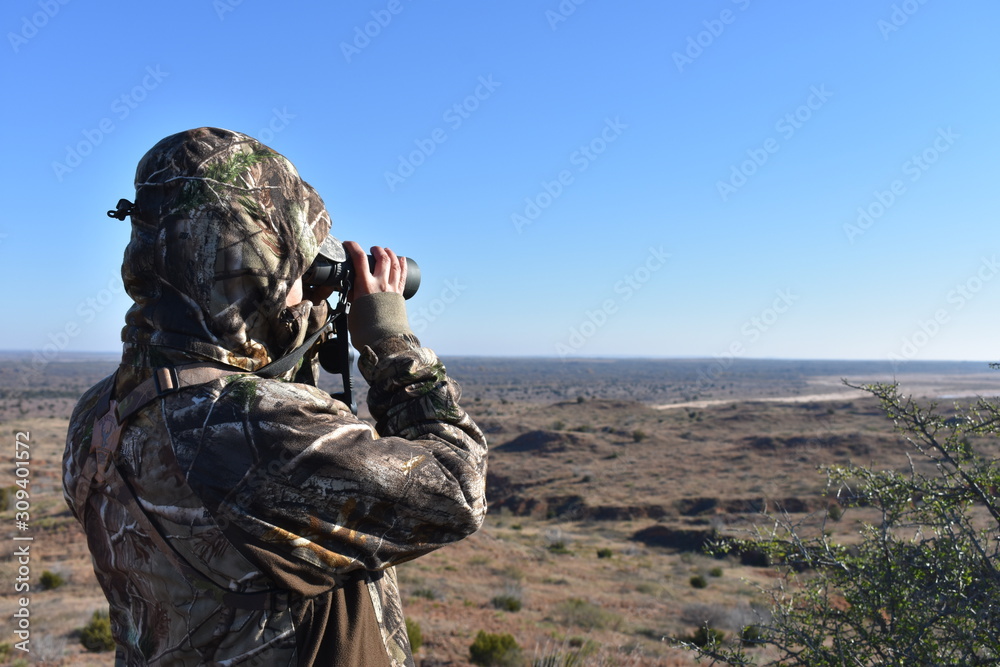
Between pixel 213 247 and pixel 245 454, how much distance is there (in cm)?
47

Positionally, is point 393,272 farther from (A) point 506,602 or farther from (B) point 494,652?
(A) point 506,602

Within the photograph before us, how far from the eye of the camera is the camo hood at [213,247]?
149 cm

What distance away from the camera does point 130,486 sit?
1451mm

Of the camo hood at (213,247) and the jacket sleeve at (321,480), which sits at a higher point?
the camo hood at (213,247)

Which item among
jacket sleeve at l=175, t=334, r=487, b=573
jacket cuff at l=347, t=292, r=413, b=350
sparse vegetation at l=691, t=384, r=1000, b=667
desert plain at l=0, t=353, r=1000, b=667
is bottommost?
desert plain at l=0, t=353, r=1000, b=667

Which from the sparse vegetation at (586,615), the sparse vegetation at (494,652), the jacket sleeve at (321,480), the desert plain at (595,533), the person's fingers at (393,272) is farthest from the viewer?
the sparse vegetation at (586,615)

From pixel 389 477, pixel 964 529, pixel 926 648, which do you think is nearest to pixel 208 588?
pixel 389 477

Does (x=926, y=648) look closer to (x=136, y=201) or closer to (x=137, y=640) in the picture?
(x=137, y=640)

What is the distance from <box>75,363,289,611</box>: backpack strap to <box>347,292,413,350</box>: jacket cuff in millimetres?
323

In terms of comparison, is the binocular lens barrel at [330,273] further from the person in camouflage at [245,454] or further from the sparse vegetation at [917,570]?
the sparse vegetation at [917,570]

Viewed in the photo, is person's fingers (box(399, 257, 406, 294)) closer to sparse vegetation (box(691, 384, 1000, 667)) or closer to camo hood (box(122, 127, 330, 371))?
camo hood (box(122, 127, 330, 371))

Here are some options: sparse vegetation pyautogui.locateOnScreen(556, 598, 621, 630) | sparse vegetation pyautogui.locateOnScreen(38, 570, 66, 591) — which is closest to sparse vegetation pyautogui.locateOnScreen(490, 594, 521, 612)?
sparse vegetation pyautogui.locateOnScreen(556, 598, 621, 630)

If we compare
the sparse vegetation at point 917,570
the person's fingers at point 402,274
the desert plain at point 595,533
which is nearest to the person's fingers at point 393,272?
the person's fingers at point 402,274

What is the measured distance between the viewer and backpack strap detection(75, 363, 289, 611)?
4.58 feet
